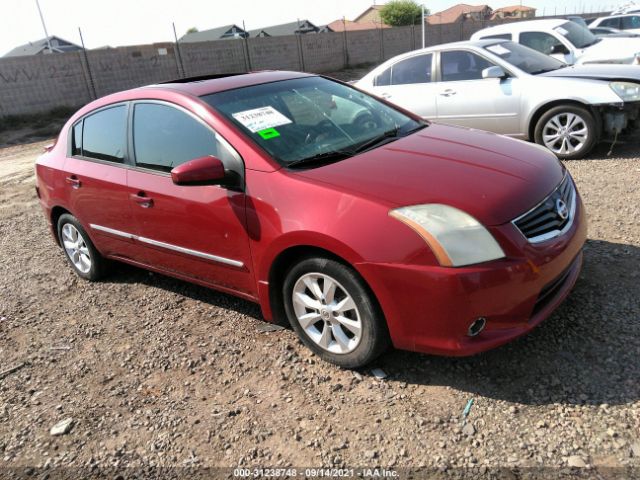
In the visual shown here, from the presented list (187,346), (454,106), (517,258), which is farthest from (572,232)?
(454,106)

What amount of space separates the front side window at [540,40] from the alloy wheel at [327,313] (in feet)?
28.3

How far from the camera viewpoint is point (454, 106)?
705 cm

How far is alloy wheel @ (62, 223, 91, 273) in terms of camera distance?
4.68 metres

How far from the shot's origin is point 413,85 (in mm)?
7383

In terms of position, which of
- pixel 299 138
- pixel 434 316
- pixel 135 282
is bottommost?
pixel 135 282

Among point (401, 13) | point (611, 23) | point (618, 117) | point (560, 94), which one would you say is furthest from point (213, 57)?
point (401, 13)

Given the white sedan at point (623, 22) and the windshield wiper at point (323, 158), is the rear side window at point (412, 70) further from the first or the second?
the white sedan at point (623, 22)

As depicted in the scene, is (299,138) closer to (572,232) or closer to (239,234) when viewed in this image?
(239,234)

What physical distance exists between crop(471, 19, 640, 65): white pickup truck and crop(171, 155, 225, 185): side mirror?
7.94m

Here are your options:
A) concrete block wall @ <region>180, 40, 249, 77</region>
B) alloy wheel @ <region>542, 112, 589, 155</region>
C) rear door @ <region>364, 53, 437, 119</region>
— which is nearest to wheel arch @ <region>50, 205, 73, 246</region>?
rear door @ <region>364, 53, 437, 119</region>

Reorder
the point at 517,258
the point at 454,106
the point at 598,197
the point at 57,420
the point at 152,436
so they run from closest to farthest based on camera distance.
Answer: the point at 517,258 < the point at 152,436 < the point at 57,420 < the point at 598,197 < the point at 454,106

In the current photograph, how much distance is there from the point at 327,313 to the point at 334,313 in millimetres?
50

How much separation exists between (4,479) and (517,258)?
272 cm

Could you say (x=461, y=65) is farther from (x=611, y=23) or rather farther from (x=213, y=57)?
(x=213, y=57)
